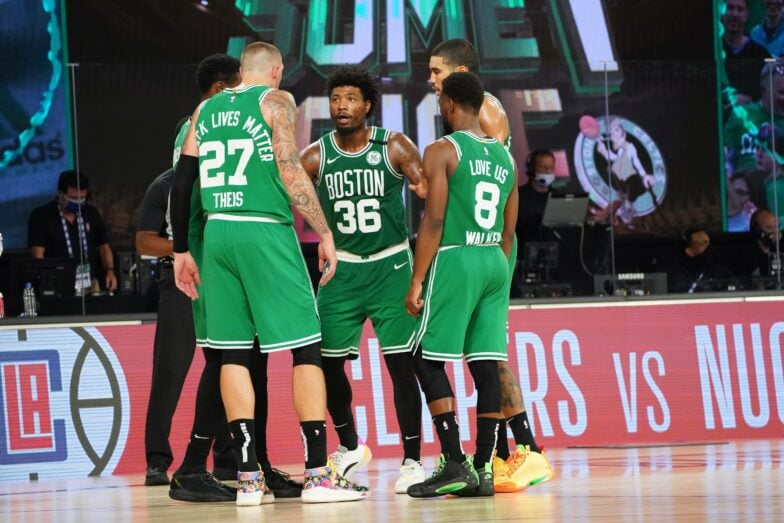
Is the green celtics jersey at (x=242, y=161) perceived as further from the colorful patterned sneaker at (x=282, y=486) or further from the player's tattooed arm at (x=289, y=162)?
the colorful patterned sneaker at (x=282, y=486)

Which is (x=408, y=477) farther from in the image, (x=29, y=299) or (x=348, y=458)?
(x=29, y=299)

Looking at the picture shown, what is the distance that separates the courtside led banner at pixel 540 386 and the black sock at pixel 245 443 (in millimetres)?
2744

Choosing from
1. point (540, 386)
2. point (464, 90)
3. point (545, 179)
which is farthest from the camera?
point (545, 179)

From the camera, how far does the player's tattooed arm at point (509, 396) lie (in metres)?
6.77

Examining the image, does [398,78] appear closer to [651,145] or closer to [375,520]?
[651,145]

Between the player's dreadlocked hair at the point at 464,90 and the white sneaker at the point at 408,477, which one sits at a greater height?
the player's dreadlocked hair at the point at 464,90

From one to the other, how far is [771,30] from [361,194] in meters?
11.6

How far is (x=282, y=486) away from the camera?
6.56 m

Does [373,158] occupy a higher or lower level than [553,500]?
higher

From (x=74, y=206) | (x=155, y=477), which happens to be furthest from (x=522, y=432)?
(x=74, y=206)

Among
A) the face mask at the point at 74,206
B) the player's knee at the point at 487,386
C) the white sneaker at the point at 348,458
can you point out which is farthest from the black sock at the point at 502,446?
the face mask at the point at 74,206

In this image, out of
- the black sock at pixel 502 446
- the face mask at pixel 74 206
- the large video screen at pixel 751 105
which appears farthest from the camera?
the large video screen at pixel 751 105

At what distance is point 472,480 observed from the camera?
614cm

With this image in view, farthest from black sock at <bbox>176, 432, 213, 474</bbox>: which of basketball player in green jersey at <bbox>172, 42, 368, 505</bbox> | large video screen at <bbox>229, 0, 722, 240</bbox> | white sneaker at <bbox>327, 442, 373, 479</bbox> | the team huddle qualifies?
large video screen at <bbox>229, 0, 722, 240</bbox>
